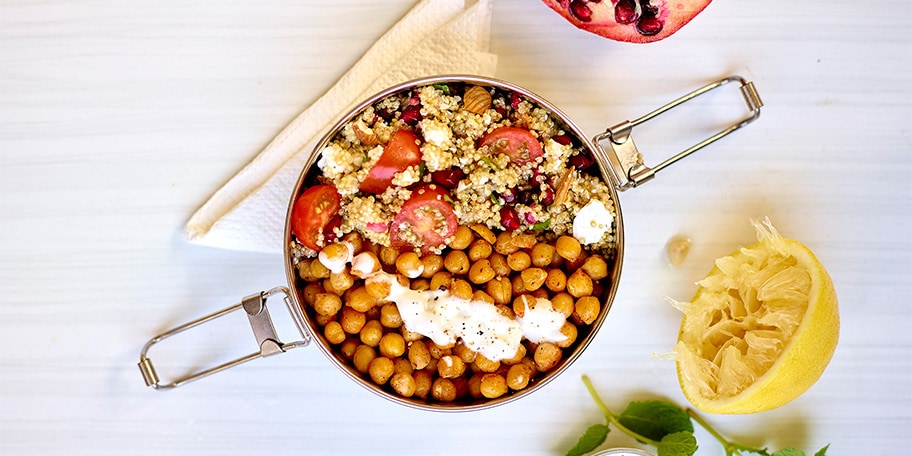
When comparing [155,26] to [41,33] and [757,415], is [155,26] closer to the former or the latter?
[41,33]

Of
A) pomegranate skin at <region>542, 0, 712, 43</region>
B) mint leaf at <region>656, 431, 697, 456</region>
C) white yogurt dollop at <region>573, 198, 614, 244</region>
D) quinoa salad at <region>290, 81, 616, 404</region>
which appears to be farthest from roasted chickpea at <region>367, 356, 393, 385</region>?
pomegranate skin at <region>542, 0, 712, 43</region>

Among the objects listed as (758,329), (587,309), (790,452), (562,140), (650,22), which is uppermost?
(650,22)

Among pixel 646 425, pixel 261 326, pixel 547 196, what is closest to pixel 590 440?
pixel 646 425

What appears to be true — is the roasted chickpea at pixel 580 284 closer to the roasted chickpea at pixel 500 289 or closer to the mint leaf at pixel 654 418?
the roasted chickpea at pixel 500 289

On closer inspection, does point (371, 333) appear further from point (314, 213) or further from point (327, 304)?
point (314, 213)

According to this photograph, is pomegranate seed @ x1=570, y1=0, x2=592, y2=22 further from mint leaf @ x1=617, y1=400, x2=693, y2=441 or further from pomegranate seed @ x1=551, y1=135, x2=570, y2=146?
mint leaf @ x1=617, y1=400, x2=693, y2=441

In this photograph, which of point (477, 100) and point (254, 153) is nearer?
point (477, 100)

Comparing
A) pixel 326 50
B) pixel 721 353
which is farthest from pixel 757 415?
pixel 326 50
